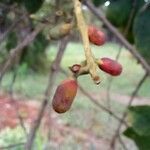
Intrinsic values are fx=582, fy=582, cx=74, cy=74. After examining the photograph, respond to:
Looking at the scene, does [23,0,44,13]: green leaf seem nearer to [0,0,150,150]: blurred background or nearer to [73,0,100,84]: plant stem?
[0,0,150,150]: blurred background

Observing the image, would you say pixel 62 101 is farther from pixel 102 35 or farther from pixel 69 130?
pixel 69 130

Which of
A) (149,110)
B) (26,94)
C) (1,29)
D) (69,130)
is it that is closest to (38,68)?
(26,94)

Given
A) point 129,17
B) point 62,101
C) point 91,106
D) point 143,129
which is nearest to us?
point 62,101

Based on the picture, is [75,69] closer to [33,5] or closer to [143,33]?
[143,33]

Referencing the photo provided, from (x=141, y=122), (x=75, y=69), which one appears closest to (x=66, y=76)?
(x=141, y=122)

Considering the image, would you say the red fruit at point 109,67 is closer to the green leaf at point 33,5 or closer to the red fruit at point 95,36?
the red fruit at point 95,36

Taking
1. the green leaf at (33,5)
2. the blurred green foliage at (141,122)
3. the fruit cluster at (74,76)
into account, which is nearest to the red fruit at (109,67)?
the fruit cluster at (74,76)
